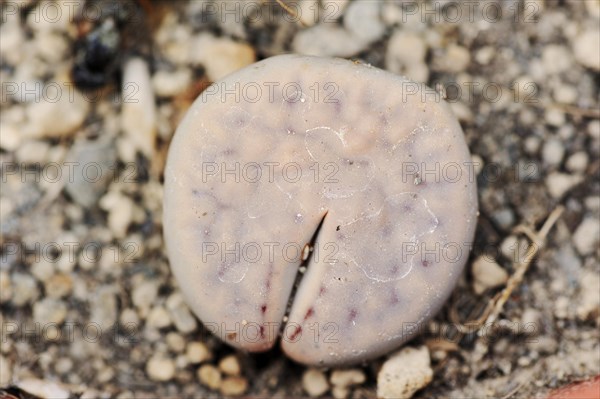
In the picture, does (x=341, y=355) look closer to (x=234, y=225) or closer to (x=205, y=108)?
(x=234, y=225)

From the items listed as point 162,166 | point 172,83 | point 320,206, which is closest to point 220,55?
point 172,83

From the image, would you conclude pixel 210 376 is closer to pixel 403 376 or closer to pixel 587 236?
pixel 403 376

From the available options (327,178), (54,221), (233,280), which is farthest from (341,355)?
(54,221)

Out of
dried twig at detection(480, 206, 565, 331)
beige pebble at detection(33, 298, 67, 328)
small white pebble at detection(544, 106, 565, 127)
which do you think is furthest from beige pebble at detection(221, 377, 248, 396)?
small white pebble at detection(544, 106, 565, 127)

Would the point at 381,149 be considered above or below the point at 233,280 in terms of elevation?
above

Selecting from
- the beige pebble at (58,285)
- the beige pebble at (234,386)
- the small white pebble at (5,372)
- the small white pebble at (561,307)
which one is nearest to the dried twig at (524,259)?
the small white pebble at (561,307)

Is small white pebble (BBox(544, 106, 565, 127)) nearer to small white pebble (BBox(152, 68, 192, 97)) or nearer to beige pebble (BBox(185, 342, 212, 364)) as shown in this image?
small white pebble (BBox(152, 68, 192, 97))

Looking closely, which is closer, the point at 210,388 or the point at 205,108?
the point at 205,108

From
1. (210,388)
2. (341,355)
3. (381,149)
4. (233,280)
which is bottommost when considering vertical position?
(210,388)
